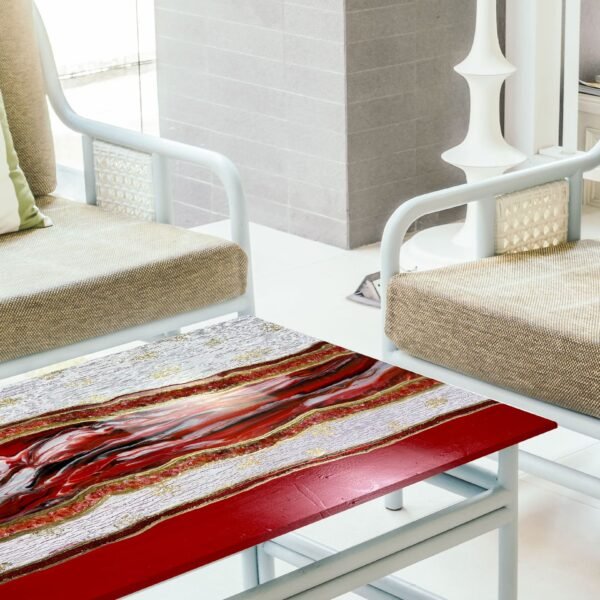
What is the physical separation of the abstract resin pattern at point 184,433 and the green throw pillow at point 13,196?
796mm

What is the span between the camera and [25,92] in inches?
117

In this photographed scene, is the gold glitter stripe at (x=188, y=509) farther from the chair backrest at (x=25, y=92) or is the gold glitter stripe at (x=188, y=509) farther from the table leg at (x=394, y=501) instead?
the chair backrest at (x=25, y=92)

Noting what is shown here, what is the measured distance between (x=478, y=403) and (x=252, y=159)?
102 inches

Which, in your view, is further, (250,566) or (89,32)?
(89,32)

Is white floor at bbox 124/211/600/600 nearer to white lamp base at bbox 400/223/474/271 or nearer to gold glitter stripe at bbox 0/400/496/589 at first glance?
gold glitter stripe at bbox 0/400/496/589

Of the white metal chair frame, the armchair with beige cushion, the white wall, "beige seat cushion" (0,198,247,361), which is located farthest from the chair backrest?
the white wall

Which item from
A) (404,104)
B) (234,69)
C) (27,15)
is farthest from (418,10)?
(27,15)

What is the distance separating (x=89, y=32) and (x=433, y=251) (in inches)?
49.5

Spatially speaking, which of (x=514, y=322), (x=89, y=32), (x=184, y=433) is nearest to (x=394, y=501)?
(x=514, y=322)

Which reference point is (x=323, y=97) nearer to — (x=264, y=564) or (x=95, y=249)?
(x=95, y=249)

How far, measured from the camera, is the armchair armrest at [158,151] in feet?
9.09

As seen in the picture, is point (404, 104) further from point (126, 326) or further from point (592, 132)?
point (126, 326)

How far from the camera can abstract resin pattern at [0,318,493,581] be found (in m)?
1.59

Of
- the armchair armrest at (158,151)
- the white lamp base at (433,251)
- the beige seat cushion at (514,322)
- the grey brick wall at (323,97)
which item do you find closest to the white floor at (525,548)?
the beige seat cushion at (514,322)
